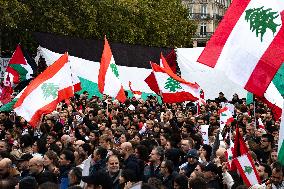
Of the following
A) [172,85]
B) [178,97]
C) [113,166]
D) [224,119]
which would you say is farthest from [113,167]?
[172,85]

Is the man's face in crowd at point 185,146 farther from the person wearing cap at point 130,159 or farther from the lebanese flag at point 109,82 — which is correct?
the lebanese flag at point 109,82

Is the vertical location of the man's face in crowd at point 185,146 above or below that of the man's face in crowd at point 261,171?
below

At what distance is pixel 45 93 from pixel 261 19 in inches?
274

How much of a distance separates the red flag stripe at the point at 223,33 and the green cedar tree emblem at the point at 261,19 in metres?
0.13

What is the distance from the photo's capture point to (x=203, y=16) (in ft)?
371

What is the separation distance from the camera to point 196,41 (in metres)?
115

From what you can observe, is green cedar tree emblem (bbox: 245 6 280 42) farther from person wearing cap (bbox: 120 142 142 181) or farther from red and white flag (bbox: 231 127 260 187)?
person wearing cap (bbox: 120 142 142 181)

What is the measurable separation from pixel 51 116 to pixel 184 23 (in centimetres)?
5088

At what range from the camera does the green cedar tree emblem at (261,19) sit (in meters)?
7.45

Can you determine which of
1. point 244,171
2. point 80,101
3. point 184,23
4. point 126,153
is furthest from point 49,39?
point 184,23

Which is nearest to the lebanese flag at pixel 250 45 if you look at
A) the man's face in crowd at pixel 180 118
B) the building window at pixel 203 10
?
the man's face in crowd at pixel 180 118

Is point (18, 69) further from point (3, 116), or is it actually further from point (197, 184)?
point (197, 184)

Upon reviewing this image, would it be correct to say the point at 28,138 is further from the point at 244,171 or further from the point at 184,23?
the point at 184,23

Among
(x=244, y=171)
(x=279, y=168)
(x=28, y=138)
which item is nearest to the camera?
(x=279, y=168)
